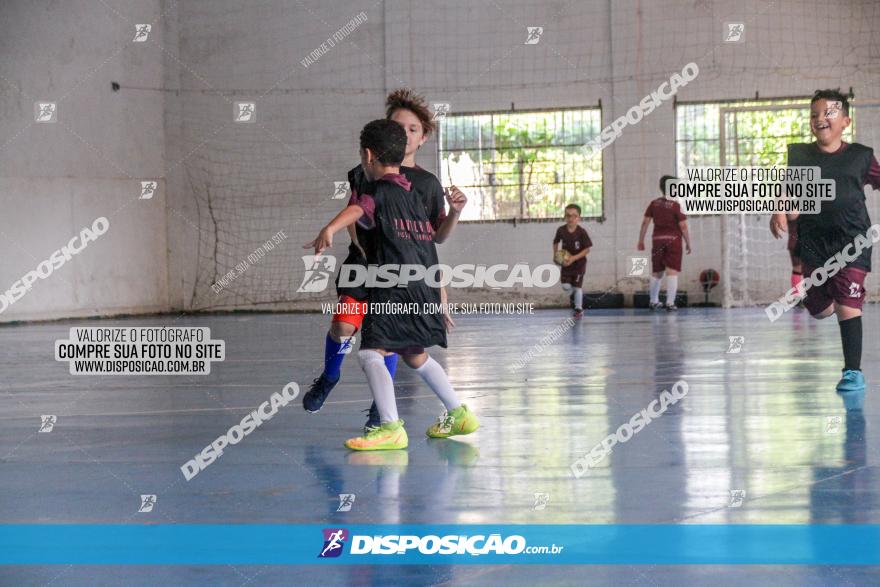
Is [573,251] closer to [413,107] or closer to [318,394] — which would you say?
[318,394]

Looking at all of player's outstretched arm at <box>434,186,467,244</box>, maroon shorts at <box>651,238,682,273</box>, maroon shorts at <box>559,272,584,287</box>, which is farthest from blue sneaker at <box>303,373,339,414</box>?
maroon shorts at <box>651,238,682,273</box>

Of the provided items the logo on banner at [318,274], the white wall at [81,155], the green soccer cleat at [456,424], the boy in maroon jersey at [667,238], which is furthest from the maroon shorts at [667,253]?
the green soccer cleat at [456,424]

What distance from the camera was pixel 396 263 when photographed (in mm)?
5574

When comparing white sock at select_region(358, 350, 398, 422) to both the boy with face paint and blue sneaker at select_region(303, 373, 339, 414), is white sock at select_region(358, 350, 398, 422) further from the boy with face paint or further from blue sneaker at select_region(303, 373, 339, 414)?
the boy with face paint

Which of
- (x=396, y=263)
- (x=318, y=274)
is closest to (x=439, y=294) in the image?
(x=396, y=263)

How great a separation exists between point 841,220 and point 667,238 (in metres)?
11.6

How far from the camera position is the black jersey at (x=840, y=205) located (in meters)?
7.35

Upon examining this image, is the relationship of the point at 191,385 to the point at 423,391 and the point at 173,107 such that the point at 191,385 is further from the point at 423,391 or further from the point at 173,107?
the point at 173,107

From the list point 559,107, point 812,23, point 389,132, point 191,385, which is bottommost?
point 191,385

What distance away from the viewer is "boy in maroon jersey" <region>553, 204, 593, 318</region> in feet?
61.6

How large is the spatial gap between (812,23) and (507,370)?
1338cm

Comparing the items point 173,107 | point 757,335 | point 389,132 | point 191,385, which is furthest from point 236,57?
point 389,132

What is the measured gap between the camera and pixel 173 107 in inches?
884

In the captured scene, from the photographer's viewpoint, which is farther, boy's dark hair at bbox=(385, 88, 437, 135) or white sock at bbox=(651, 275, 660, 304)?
white sock at bbox=(651, 275, 660, 304)
